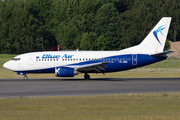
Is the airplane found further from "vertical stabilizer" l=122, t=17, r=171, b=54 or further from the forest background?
the forest background

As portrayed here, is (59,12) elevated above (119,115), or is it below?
above

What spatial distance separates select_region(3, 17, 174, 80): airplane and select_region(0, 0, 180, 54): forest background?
170 feet

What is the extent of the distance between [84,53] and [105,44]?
5643 cm

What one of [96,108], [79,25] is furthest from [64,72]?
[79,25]

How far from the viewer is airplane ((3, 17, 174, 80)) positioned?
123 feet

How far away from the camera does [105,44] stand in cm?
9456

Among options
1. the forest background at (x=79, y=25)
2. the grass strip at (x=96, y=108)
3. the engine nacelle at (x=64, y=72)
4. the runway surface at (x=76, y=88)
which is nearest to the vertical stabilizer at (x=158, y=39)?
the runway surface at (x=76, y=88)

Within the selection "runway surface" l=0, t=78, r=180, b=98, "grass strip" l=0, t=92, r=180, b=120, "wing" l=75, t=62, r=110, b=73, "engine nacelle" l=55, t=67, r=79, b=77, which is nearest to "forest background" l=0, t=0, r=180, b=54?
"wing" l=75, t=62, r=110, b=73

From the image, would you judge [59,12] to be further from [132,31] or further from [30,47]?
[132,31]

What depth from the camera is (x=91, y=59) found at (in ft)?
125

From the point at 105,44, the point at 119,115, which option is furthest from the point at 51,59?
the point at 105,44

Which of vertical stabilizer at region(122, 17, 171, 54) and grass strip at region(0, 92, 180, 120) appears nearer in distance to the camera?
grass strip at region(0, 92, 180, 120)

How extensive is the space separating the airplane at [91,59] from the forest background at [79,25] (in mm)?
51871

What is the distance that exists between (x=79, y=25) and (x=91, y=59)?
214ft
